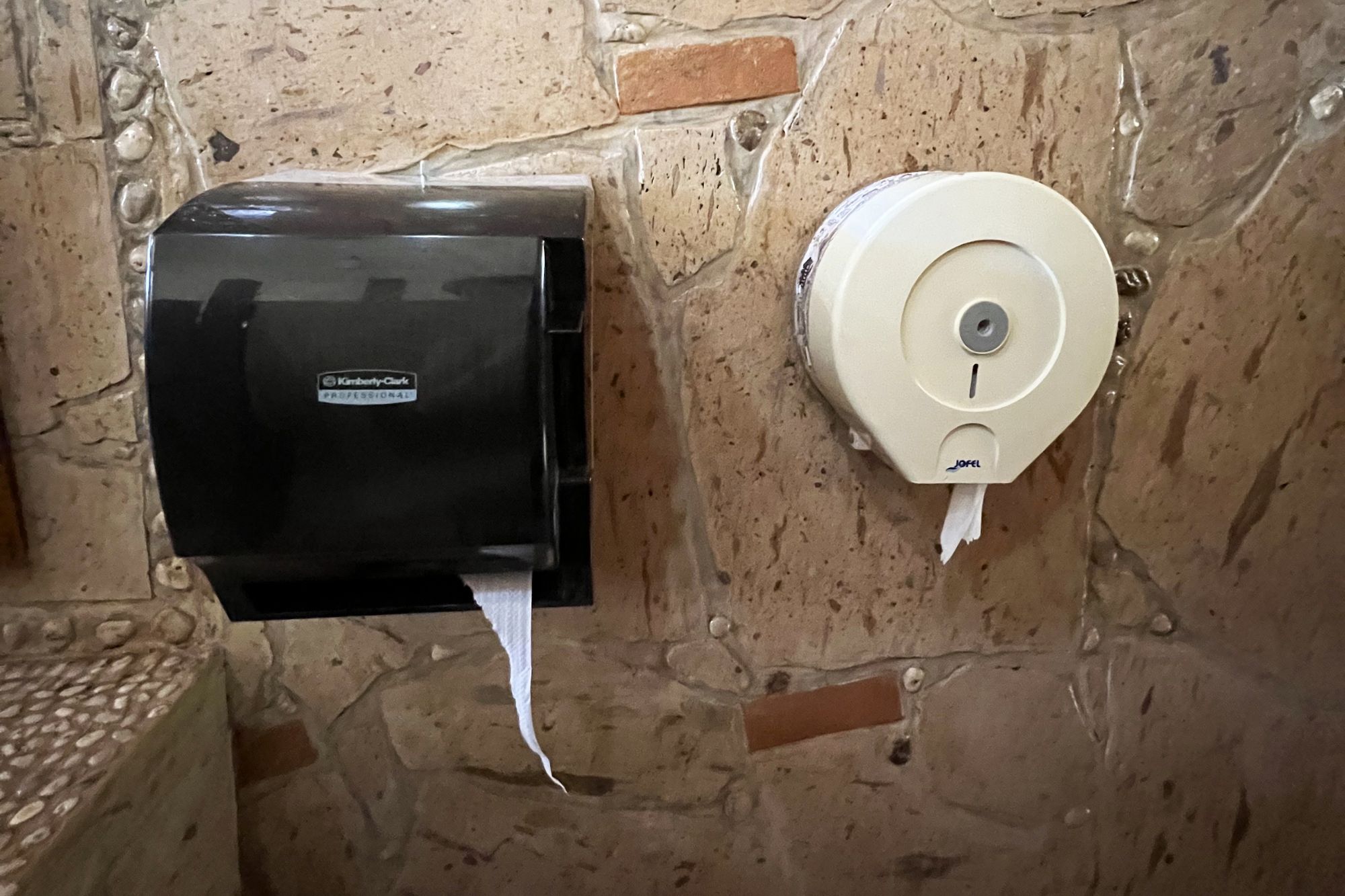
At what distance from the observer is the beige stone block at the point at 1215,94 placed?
90 cm

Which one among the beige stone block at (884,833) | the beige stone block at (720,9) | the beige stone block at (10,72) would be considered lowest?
the beige stone block at (884,833)

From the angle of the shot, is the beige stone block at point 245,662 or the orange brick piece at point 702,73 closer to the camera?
the orange brick piece at point 702,73

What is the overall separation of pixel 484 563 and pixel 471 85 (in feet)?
1.75

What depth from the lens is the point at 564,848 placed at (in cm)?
106

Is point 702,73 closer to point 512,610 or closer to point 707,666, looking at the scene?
point 512,610

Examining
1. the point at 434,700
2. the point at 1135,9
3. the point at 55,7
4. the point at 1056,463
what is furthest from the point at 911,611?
the point at 55,7

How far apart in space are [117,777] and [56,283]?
54cm

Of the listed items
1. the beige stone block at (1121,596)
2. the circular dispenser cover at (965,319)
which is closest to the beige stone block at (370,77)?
the circular dispenser cover at (965,319)

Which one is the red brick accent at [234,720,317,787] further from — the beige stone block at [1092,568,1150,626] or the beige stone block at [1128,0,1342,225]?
the beige stone block at [1128,0,1342,225]

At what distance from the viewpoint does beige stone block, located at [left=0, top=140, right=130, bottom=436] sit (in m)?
0.84

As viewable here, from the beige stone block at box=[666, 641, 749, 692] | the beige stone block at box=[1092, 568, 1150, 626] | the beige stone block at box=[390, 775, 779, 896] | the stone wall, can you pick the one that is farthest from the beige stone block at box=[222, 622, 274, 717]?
the beige stone block at box=[1092, 568, 1150, 626]

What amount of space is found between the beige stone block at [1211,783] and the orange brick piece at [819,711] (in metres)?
0.32

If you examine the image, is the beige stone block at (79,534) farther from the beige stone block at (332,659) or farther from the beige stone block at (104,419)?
the beige stone block at (332,659)

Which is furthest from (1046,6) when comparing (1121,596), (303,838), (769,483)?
(303,838)
